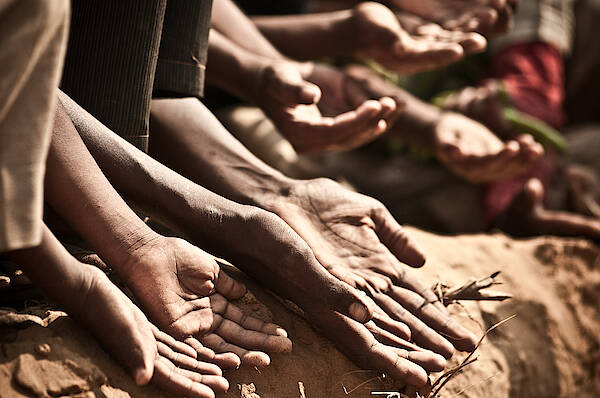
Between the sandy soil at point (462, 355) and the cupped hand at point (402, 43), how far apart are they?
24.4 inches

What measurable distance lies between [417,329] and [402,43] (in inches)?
41.2

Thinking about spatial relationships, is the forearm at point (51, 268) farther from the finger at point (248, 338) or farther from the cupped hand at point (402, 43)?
the cupped hand at point (402, 43)

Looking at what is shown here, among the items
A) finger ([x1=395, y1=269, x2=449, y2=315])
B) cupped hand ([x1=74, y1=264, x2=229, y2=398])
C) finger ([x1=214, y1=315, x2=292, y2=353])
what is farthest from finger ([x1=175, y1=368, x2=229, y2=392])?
finger ([x1=395, y1=269, x2=449, y2=315])

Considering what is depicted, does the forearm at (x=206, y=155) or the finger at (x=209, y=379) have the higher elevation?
the forearm at (x=206, y=155)

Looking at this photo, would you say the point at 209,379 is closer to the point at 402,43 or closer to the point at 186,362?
the point at 186,362

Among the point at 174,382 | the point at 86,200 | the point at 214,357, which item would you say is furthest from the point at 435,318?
the point at 86,200

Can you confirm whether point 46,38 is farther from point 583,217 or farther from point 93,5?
point 583,217

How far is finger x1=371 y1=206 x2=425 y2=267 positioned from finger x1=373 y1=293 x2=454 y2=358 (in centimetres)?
13

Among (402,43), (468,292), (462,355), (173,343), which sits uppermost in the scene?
(402,43)

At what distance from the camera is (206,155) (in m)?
1.76

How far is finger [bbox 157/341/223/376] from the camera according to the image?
4.01 ft

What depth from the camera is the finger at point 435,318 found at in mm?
1556

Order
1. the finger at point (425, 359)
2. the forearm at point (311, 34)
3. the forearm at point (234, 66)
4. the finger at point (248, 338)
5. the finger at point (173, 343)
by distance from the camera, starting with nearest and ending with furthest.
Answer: the finger at point (173, 343) → the finger at point (248, 338) → the finger at point (425, 359) → the forearm at point (234, 66) → the forearm at point (311, 34)

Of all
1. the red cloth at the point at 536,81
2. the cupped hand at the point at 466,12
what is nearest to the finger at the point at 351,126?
the cupped hand at the point at 466,12
